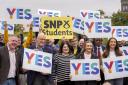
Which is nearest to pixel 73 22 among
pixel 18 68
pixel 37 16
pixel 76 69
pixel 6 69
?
pixel 37 16

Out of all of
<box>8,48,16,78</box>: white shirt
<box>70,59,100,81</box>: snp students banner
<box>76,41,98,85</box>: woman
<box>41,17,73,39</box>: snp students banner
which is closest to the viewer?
<box>8,48,16,78</box>: white shirt

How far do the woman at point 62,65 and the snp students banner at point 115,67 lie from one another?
0.93 metres

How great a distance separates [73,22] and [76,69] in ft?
11.2

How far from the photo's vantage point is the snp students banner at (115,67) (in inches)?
469

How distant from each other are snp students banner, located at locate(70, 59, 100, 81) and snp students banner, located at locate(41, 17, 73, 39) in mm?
2009

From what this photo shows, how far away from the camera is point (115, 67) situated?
12.1 metres

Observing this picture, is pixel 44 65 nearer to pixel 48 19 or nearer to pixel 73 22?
pixel 48 19

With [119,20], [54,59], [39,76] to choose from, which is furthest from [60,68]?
[119,20]

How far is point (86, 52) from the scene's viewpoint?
11.7 m

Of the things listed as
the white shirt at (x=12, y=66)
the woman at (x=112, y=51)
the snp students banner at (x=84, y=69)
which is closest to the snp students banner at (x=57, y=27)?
the snp students banner at (x=84, y=69)

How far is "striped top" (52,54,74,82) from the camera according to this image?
38.2 feet

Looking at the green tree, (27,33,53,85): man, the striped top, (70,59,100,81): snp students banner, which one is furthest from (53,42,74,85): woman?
the green tree

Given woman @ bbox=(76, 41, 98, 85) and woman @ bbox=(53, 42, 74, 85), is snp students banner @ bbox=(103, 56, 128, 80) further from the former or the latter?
woman @ bbox=(53, 42, 74, 85)

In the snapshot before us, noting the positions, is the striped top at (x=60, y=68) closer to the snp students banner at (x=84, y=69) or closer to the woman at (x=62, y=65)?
the woman at (x=62, y=65)
